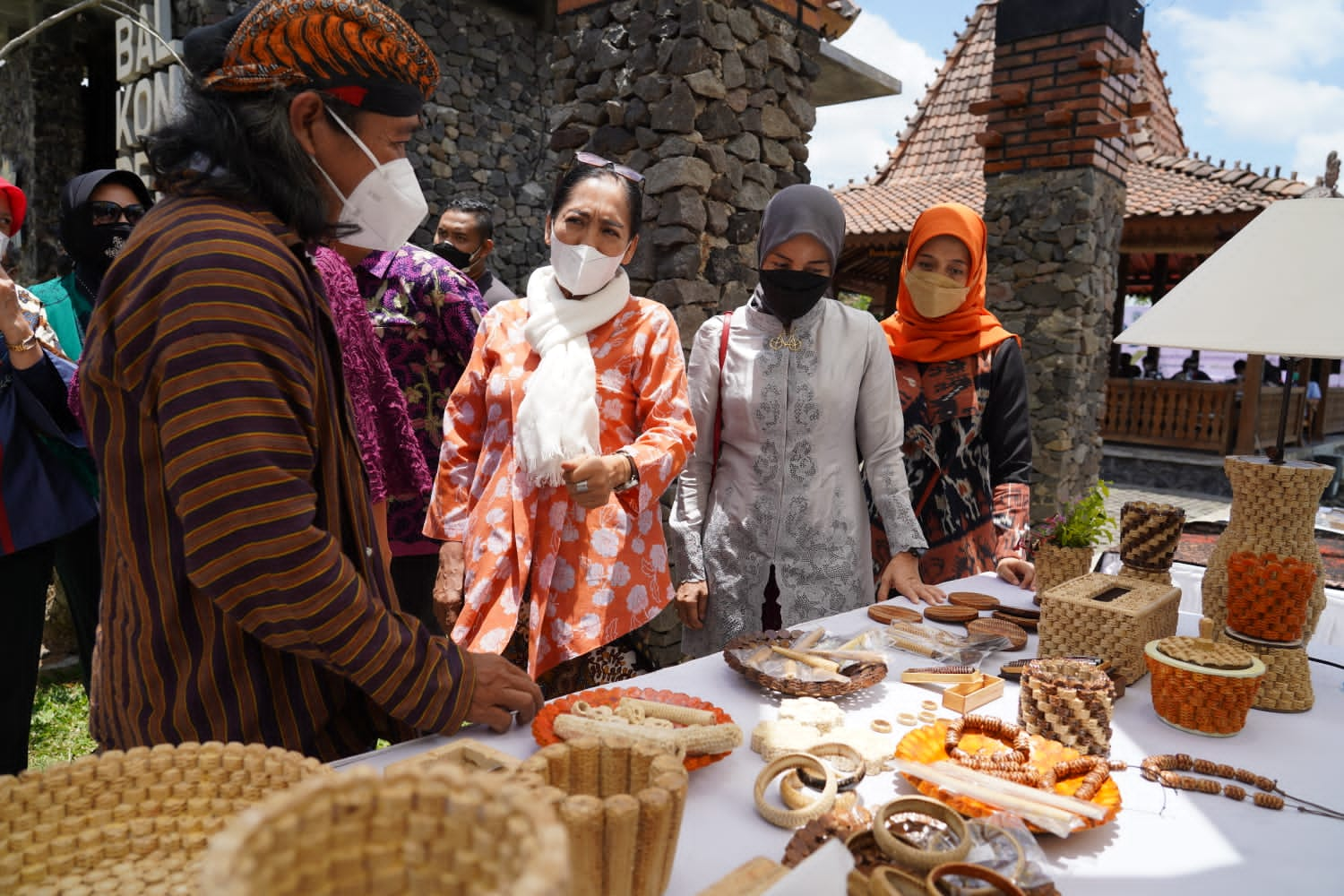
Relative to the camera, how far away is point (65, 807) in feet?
2.61

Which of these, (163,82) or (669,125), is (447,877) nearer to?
(669,125)

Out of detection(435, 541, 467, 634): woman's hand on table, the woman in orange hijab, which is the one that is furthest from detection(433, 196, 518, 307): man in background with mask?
the woman in orange hijab

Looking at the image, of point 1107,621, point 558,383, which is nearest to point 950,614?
point 1107,621

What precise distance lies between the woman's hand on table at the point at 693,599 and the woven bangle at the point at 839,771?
A: 3.66 ft

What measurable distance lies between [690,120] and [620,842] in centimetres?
330

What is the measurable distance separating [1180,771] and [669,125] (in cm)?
308

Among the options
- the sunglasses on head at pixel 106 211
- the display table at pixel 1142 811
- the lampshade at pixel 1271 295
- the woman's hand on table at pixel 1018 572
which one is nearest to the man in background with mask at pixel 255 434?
the display table at pixel 1142 811

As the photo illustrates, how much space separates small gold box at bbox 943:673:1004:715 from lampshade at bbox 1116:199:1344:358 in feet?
2.24

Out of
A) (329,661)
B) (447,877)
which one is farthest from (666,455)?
(447,877)

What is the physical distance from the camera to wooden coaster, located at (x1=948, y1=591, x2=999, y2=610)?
2.05 metres

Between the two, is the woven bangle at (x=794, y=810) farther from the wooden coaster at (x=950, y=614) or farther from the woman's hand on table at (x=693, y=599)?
the woman's hand on table at (x=693, y=599)

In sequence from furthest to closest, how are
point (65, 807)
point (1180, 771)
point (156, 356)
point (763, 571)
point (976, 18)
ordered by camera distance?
1. point (976, 18)
2. point (763, 571)
3. point (1180, 771)
4. point (156, 356)
5. point (65, 807)

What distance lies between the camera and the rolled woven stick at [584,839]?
733mm

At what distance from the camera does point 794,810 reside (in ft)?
3.54
